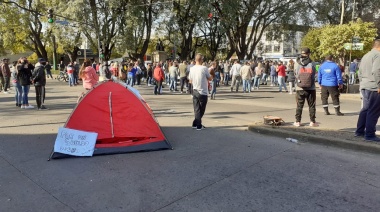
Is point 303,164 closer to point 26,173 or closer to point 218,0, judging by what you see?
point 26,173

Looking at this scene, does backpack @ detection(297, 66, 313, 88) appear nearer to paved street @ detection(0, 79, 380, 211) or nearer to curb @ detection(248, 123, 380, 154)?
curb @ detection(248, 123, 380, 154)

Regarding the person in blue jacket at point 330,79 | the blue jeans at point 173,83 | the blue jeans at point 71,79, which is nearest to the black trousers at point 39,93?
the blue jeans at point 173,83

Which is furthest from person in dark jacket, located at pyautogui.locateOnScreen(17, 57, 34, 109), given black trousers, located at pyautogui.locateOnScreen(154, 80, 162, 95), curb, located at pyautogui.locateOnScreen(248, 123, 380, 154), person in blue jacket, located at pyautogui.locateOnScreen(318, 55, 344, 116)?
person in blue jacket, located at pyautogui.locateOnScreen(318, 55, 344, 116)

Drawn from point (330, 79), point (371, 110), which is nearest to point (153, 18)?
point (330, 79)

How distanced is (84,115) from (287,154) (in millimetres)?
3795

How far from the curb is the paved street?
156 millimetres

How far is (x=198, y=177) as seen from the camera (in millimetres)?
4508

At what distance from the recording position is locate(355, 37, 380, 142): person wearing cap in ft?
18.6

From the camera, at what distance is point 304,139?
6.41 metres

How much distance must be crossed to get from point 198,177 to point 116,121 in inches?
88.5

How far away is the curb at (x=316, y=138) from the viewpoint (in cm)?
561

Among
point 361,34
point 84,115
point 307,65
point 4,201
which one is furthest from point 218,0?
point 4,201

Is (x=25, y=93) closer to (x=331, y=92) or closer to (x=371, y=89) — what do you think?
(x=331, y=92)

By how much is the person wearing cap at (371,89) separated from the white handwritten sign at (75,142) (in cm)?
505
